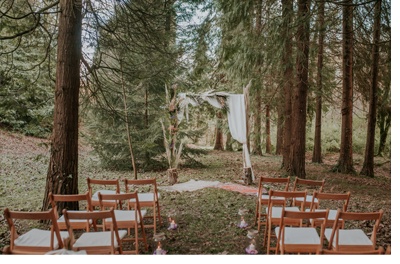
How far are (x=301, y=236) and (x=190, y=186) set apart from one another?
4.02m

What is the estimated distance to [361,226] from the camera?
148 inches

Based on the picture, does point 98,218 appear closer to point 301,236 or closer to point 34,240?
point 34,240

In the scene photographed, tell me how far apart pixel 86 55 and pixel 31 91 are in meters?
1.08

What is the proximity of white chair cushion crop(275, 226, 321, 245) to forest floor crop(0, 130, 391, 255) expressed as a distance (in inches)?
22.1

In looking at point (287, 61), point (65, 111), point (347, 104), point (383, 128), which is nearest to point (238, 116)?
point (287, 61)

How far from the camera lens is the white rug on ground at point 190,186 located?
627 cm

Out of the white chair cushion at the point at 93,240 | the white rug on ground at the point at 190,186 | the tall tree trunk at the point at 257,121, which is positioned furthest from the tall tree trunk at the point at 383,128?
the white chair cushion at the point at 93,240

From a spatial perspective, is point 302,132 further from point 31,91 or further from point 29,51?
point 29,51

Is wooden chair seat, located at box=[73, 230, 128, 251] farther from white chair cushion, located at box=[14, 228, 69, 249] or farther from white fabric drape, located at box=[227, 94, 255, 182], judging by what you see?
white fabric drape, located at box=[227, 94, 255, 182]

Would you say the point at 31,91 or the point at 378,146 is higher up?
the point at 31,91

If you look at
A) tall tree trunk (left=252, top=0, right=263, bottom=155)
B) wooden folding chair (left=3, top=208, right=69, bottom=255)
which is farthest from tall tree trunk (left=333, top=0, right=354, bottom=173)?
wooden folding chair (left=3, top=208, right=69, bottom=255)

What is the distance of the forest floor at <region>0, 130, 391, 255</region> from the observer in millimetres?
3434

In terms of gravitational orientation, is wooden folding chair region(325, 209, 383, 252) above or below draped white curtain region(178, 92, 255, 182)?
below
